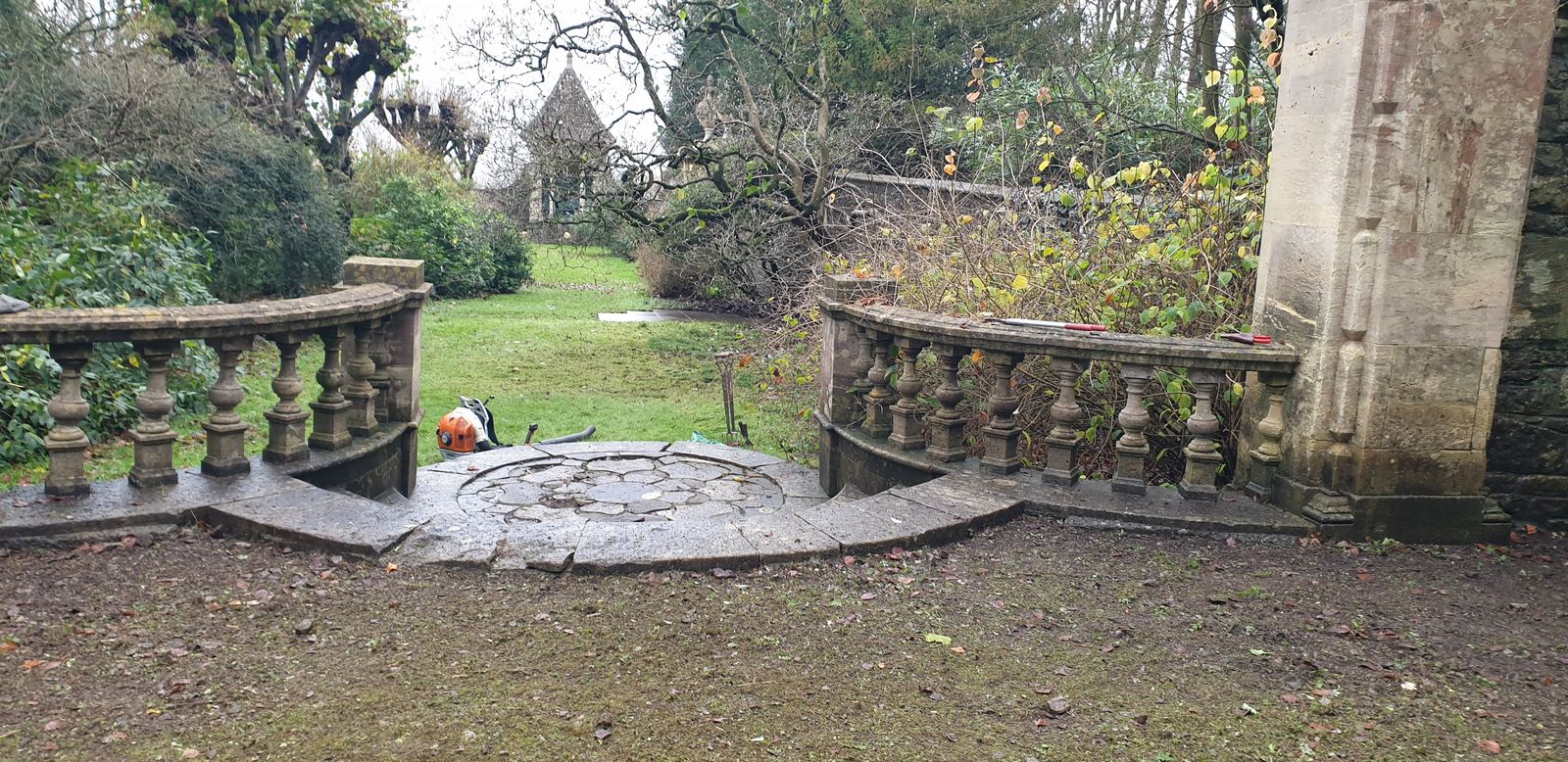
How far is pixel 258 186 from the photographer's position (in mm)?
14469

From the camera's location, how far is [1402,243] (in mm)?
4488

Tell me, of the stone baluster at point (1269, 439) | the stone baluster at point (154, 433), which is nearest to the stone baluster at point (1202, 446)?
the stone baluster at point (1269, 439)

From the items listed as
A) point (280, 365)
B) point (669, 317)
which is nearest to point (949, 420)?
point (280, 365)

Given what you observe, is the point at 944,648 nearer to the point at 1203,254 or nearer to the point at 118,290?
the point at 1203,254

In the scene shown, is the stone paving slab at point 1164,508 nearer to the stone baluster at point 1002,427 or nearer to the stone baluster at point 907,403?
the stone baluster at point 1002,427

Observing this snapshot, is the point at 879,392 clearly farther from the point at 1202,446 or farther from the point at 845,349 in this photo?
the point at 1202,446

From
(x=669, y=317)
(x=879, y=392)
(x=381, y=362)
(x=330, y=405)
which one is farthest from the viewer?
(x=669, y=317)

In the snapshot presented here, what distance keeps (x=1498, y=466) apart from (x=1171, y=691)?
2640 mm

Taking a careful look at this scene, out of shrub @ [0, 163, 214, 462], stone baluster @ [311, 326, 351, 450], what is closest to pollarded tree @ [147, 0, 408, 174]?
shrub @ [0, 163, 214, 462]

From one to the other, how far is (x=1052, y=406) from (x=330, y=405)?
3570 millimetres

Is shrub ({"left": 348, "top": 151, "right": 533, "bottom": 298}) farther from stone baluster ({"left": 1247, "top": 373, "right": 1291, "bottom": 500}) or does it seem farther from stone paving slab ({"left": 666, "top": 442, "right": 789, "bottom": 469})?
stone baluster ({"left": 1247, "top": 373, "right": 1291, "bottom": 500})

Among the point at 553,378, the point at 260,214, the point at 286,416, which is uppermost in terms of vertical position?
the point at 260,214

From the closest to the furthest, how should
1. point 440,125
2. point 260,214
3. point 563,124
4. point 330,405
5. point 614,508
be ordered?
point 330,405 < point 614,508 < point 563,124 < point 260,214 < point 440,125

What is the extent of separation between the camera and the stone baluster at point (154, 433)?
4574mm
